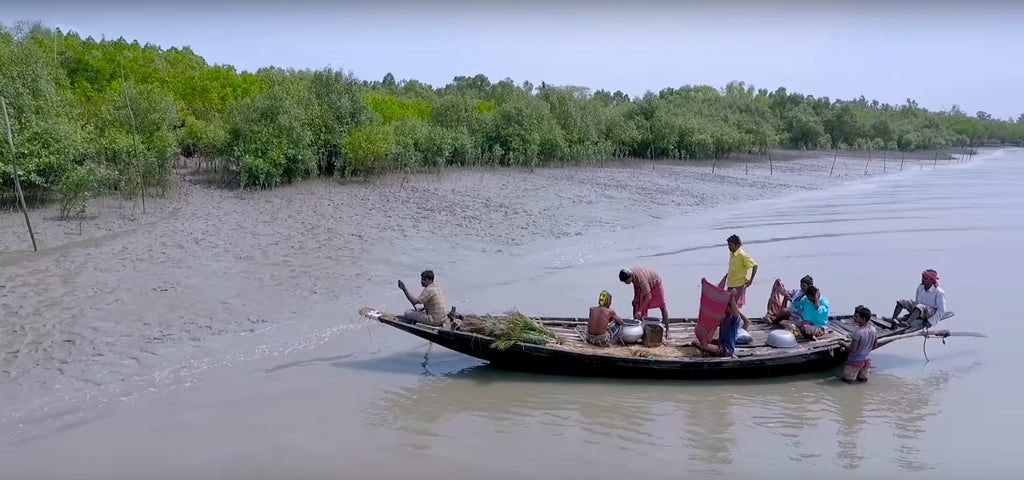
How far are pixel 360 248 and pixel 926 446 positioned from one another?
1119 centimetres

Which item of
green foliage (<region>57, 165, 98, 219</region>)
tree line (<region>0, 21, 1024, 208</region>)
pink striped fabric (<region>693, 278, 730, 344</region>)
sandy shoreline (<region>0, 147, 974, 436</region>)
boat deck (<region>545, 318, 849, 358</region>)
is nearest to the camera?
pink striped fabric (<region>693, 278, 730, 344</region>)

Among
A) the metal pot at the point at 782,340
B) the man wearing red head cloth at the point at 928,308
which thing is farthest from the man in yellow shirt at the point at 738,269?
the man wearing red head cloth at the point at 928,308

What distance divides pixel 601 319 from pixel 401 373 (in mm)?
2612

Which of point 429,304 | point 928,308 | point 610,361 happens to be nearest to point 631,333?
point 610,361

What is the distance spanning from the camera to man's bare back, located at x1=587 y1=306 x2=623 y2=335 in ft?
29.9

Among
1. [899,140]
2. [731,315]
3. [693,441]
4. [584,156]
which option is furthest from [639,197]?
[899,140]

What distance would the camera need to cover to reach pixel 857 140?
7062 centimetres

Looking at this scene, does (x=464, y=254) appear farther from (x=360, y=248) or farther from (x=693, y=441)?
(x=693, y=441)

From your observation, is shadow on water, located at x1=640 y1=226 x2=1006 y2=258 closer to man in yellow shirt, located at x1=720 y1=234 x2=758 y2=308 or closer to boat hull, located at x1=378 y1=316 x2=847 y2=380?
man in yellow shirt, located at x1=720 y1=234 x2=758 y2=308

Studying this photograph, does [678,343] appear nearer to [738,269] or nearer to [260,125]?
[738,269]

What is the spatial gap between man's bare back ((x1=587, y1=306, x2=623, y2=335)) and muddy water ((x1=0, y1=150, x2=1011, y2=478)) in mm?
654

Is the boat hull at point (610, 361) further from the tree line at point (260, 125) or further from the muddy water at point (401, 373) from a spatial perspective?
the tree line at point (260, 125)

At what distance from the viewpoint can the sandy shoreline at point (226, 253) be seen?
368 inches

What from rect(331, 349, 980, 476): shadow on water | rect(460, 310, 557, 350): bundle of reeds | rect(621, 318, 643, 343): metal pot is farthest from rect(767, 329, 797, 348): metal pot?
rect(460, 310, 557, 350): bundle of reeds
